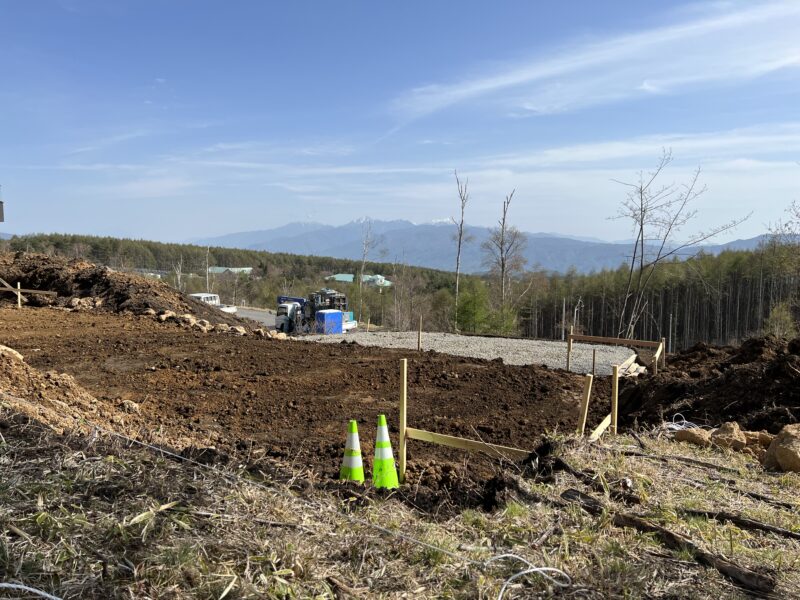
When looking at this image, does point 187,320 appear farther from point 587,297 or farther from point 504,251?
point 587,297

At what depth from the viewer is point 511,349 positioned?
752 inches

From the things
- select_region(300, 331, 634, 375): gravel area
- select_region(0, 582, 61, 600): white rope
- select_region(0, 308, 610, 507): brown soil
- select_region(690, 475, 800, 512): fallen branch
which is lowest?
select_region(300, 331, 634, 375): gravel area

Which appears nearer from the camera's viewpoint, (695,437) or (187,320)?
(695,437)

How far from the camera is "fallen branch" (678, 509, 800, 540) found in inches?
124

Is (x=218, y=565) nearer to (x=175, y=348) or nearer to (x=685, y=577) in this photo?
(x=685, y=577)

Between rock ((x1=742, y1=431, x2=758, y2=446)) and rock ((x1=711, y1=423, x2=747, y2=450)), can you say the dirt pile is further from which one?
rock ((x1=742, y1=431, x2=758, y2=446))

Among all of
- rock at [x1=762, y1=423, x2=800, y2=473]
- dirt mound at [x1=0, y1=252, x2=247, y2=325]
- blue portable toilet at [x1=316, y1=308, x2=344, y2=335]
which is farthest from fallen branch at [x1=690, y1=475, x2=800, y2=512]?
blue portable toilet at [x1=316, y1=308, x2=344, y2=335]

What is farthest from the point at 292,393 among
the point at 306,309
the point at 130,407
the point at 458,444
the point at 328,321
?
the point at 306,309

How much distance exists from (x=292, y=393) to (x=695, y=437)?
599 cm

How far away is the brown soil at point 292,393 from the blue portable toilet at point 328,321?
11022mm

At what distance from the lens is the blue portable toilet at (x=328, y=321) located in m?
25.4

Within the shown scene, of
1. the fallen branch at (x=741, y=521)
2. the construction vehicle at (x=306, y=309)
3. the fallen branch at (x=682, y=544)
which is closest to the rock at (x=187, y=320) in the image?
the construction vehicle at (x=306, y=309)

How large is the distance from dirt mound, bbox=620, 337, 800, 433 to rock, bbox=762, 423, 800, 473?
1.78m

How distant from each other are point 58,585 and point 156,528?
0.41 meters
